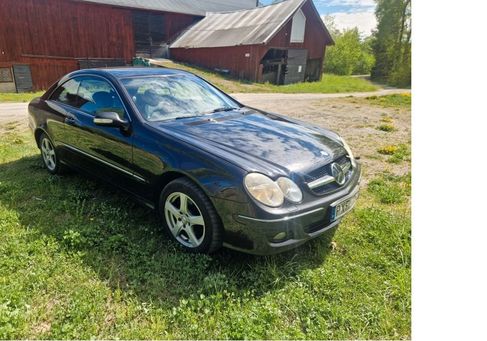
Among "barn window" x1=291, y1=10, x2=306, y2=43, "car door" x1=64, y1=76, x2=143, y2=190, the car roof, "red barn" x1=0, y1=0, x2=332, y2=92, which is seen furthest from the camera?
"barn window" x1=291, y1=10, x2=306, y2=43

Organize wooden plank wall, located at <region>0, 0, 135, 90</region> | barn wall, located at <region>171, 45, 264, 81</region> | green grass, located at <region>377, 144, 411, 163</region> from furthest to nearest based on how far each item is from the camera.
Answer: barn wall, located at <region>171, 45, 264, 81</region>, wooden plank wall, located at <region>0, 0, 135, 90</region>, green grass, located at <region>377, 144, 411, 163</region>

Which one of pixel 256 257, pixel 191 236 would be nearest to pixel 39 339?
pixel 191 236

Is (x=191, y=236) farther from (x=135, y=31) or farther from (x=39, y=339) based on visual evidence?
(x=135, y=31)

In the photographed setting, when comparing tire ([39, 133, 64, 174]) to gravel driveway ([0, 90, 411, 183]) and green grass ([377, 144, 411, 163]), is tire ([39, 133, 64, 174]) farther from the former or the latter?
green grass ([377, 144, 411, 163])

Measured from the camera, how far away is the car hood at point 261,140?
2.66m

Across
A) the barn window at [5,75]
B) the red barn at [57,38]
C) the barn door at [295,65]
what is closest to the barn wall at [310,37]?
the barn door at [295,65]

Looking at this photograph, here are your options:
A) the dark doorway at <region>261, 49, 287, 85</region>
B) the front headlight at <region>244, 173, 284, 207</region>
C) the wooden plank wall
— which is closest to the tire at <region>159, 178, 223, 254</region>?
the front headlight at <region>244, 173, 284, 207</region>

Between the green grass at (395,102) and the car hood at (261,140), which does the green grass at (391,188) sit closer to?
the car hood at (261,140)

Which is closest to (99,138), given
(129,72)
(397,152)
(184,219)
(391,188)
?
(129,72)

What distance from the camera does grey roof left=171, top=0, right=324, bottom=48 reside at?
23.9m

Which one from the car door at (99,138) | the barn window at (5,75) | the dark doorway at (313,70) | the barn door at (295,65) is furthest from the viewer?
the dark doorway at (313,70)

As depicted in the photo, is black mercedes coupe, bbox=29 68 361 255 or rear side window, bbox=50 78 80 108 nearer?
black mercedes coupe, bbox=29 68 361 255

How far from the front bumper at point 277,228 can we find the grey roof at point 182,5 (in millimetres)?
22275

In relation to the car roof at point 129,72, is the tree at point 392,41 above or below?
above
